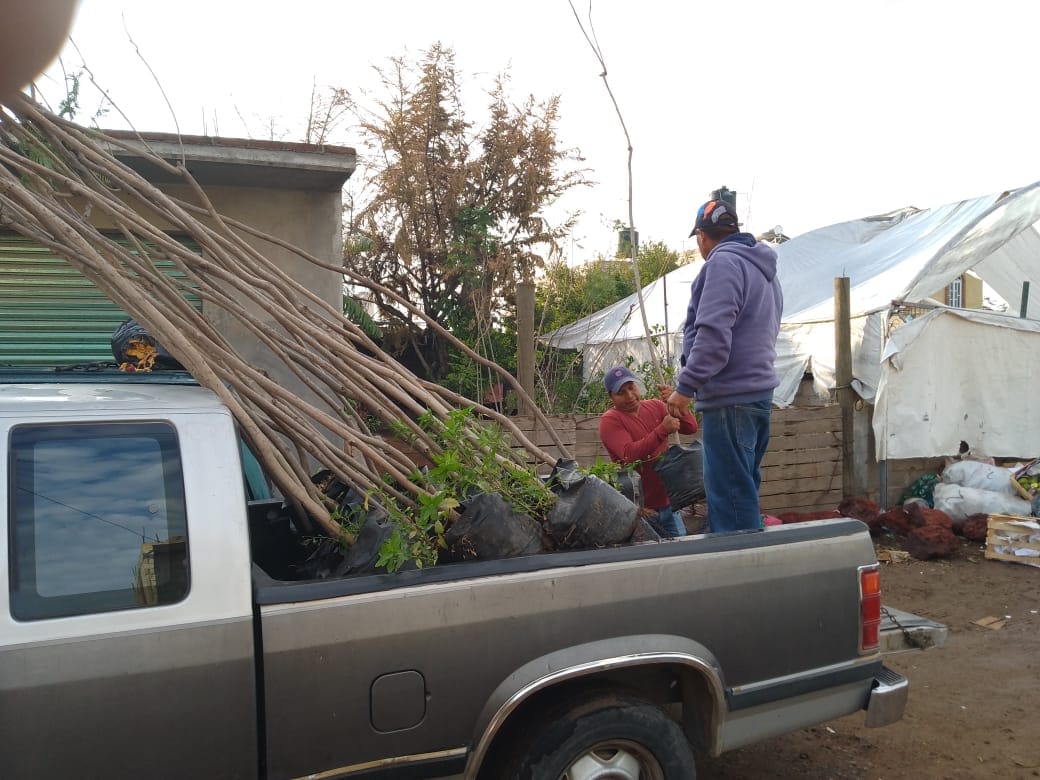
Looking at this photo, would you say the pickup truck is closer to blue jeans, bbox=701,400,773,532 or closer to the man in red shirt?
blue jeans, bbox=701,400,773,532

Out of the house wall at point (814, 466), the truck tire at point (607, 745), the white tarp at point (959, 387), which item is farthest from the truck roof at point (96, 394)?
the white tarp at point (959, 387)

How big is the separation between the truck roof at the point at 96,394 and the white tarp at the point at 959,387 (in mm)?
7251

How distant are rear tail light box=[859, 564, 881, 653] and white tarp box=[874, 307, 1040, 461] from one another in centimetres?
586

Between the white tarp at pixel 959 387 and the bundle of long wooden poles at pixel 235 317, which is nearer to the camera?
the bundle of long wooden poles at pixel 235 317

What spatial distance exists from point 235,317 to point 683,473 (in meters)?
2.26

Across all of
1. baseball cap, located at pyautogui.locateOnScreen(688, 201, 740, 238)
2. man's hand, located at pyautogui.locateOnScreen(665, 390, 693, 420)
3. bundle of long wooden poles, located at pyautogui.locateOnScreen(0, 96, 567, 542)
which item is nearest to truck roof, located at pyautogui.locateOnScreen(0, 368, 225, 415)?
bundle of long wooden poles, located at pyautogui.locateOnScreen(0, 96, 567, 542)

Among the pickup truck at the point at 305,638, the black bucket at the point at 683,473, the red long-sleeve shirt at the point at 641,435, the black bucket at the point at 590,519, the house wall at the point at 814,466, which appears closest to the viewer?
the pickup truck at the point at 305,638

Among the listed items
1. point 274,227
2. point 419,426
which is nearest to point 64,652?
point 419,426

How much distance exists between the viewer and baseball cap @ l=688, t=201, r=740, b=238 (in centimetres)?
400

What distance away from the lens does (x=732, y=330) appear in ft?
12.5

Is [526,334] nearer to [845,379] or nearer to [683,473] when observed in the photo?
[683,473]

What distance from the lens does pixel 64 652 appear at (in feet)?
6.70

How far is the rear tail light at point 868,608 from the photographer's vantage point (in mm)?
2984

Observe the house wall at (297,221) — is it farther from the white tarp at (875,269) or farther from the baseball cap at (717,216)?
the baseball cap at (717,216)
